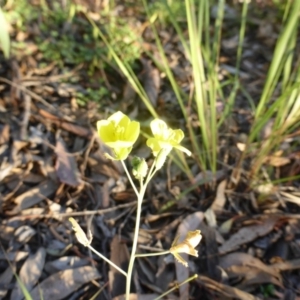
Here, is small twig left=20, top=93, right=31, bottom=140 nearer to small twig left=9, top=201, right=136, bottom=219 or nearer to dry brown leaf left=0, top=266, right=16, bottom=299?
small twig left=9, top=201, right=136, bottom=219

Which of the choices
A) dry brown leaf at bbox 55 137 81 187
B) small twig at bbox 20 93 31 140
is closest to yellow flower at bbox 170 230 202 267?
dry brown leaf at bbox 55 137 81 187

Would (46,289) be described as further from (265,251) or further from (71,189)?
(265,251)

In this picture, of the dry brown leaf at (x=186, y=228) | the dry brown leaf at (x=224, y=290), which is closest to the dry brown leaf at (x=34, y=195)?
the dry brown leaf at (x=186, y=228)

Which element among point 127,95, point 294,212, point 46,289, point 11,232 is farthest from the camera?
point 127,95

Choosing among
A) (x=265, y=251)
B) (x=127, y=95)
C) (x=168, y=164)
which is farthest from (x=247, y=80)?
(x=265, y=251)

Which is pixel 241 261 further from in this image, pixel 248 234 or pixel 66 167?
pixel 66 167

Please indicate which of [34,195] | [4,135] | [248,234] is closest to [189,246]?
[248,234]

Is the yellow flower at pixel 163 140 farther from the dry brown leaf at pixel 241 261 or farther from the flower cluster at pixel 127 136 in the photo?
the dry brown leaf at pixel 241 261

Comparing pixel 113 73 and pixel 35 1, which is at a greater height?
pixel 35 1
